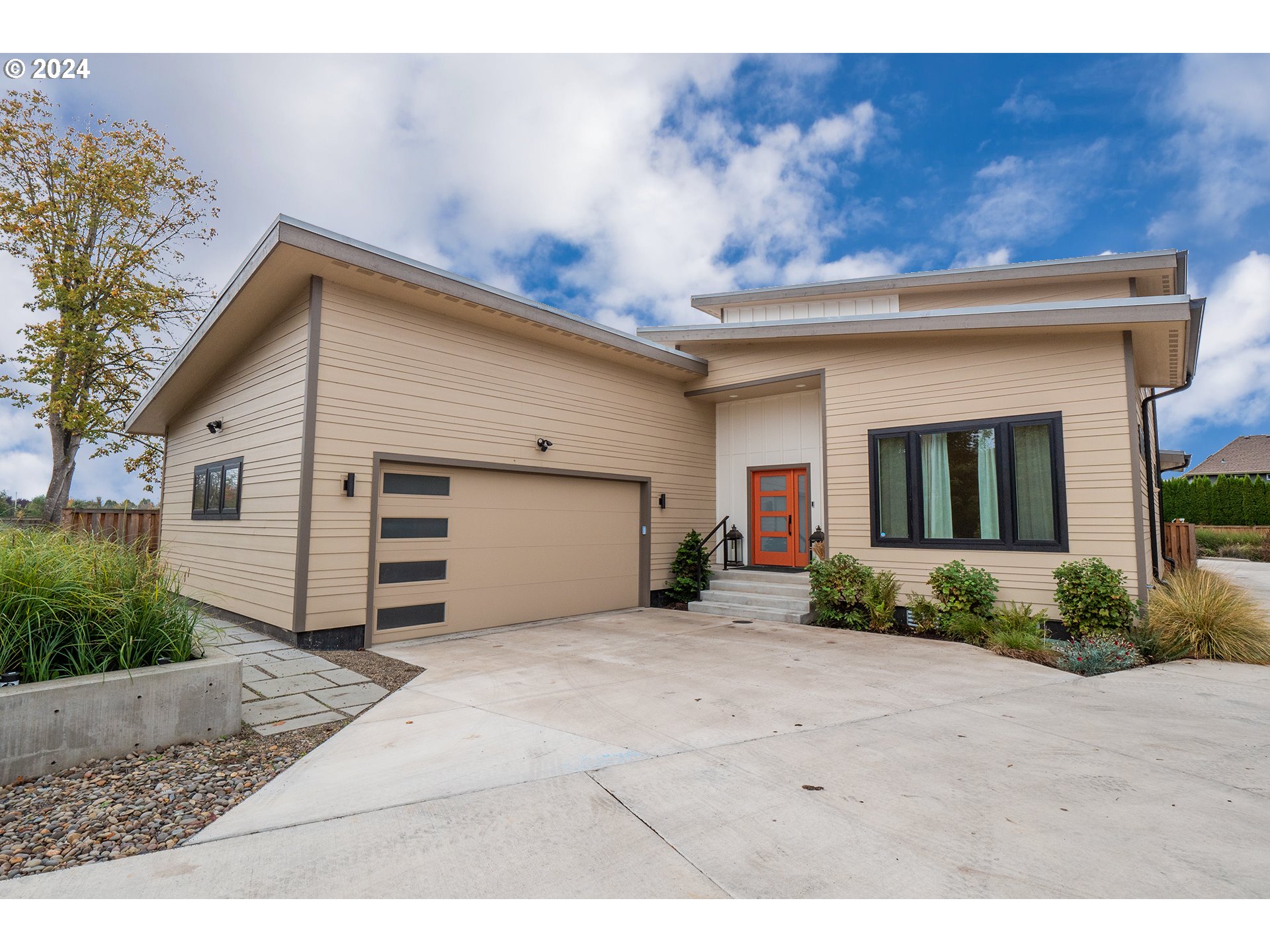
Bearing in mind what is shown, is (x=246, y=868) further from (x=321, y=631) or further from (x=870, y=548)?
(x=870, y=548)

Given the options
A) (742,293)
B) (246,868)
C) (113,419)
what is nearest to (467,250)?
(113,419)

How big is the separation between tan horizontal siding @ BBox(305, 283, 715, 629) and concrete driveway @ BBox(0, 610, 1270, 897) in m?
2.28

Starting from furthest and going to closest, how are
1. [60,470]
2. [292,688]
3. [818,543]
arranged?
[60,470] → [818,543] → [292,688]

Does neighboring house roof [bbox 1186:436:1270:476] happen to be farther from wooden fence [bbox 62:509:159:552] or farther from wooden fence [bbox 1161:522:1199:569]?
wooden fence [bbox 62:509:159:552]

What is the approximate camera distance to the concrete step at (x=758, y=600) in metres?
8.55

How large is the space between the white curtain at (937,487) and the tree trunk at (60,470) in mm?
17812

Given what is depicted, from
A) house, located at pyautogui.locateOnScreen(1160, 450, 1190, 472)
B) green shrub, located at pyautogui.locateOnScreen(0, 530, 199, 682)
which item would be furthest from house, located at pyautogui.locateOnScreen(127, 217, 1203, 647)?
house, located at pyautogui.locateOnScreen(1160, 450, 1190, 472)

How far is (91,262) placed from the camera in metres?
14.5

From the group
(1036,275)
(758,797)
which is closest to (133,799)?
(758,797)

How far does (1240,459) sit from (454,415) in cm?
4453

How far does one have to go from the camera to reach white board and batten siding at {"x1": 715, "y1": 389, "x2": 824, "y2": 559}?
9641 mm

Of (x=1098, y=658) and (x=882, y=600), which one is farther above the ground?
(x=882, y=600)

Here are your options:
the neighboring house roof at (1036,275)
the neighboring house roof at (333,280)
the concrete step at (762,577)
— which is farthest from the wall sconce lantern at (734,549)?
the neighboring house roof at (1036,275)

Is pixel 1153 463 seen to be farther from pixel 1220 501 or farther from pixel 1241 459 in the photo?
pixel 1241 459
